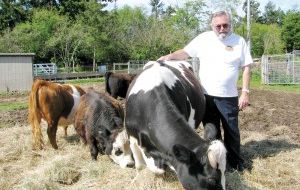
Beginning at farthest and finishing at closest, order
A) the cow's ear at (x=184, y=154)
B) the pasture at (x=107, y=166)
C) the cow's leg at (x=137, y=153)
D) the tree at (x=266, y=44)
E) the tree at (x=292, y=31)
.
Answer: the tree at (x=266, y=44) → the tree at (x=292, y=31) → the pasture at (x=107, y=166) → the cow's leg at (x=137, y=153) → the cow's ear at (x=184, y=154)

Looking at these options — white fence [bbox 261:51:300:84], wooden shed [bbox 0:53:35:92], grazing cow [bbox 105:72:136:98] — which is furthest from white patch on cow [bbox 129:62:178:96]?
white fence [bbox 261:51:300:84]

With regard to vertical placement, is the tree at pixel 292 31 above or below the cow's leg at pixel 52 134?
above

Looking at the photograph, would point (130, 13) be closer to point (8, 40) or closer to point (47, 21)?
point (47, 21)

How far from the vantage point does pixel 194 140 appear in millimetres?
3982

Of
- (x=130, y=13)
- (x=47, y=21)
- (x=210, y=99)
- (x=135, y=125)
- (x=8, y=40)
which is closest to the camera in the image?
(x=135, y=125)

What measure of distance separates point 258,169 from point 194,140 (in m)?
2.24

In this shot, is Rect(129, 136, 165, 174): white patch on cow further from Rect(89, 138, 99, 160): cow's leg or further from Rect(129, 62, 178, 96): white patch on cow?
Rect(89, 138, 99, 160): cow's leg

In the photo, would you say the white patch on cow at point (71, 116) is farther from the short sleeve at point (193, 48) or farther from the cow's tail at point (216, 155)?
the cow's tail at point (216, 155)

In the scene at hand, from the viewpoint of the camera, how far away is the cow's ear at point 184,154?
148 inches

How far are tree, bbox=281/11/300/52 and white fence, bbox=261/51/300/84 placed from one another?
30.6m

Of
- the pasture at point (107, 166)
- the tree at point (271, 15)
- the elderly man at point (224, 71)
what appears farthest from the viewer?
the tree at point (271, 15)

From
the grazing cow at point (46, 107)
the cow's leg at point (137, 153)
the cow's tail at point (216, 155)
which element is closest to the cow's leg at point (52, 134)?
the grazing cow at point (46, 107)

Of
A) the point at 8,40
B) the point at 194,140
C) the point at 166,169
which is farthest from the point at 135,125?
the point at 8,40

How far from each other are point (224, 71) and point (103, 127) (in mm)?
1887
